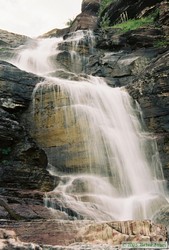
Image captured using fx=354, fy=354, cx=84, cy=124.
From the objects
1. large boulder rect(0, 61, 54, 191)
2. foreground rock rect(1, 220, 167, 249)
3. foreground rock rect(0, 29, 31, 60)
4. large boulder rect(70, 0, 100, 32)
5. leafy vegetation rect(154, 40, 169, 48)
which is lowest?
foreground rock rect(1, 220, 167, 249)

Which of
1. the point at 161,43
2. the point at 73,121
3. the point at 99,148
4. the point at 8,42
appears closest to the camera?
the point at 99,148

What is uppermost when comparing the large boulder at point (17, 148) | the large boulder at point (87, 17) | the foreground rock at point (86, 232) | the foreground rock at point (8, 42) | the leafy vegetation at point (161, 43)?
the large boulder at point (87, 17)

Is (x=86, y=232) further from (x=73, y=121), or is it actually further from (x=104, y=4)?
(x=104, y=4)

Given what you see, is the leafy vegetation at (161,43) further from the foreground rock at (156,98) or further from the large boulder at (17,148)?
the large boulder at (17,148)

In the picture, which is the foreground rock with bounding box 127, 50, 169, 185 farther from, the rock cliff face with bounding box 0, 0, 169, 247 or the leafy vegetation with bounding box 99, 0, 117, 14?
the leafy vegetation with bounding box 99, 0, 117, 14

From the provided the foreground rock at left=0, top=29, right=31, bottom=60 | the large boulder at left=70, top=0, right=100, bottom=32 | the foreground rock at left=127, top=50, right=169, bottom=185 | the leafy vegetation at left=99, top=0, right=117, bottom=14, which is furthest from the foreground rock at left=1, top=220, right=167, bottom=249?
the leafy vegetation at left=99, top=0, right=117, bottom=14

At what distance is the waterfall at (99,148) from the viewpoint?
1134cm

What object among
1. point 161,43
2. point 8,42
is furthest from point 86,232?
point 8,42

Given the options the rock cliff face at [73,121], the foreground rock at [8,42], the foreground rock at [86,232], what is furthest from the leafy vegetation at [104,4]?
the foreground rock at [86,232]

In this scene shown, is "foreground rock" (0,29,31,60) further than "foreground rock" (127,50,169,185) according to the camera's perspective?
Yes

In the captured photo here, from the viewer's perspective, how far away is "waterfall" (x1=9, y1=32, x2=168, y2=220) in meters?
11.3

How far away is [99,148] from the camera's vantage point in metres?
13.5

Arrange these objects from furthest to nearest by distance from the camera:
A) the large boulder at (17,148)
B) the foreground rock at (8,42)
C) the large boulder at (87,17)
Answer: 1. the large boulder at (87,17)
2. the foreground rock at (8,42)
3. the large boulder at (17,148)

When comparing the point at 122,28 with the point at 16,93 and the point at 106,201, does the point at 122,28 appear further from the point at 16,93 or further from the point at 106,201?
the point at 106,201
